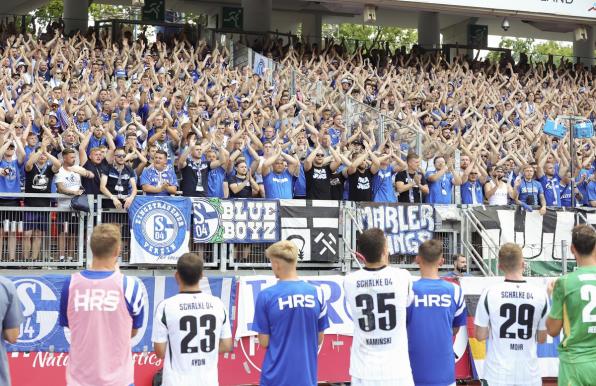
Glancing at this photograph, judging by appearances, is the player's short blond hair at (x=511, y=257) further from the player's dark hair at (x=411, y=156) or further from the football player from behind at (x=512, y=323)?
the player's dark hair at (x=411, y=156)

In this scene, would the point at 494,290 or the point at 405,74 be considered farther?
the point at 405,74

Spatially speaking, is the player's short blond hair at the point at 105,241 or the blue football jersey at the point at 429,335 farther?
the blue football jersey at the point at 429,335

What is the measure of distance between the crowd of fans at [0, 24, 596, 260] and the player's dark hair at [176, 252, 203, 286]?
6012 mm

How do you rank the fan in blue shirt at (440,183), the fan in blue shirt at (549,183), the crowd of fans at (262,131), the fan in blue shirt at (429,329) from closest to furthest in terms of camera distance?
the fan in blue shirt at (429,329) → the crowd of fans at (262,131) → the fan in blue shirt at (440,183) → the fan in blue shirt at (549,183)

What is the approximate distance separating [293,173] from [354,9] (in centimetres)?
1856

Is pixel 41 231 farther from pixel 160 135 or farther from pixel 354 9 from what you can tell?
pixel 354 9

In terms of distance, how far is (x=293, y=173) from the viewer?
1591 centimetres

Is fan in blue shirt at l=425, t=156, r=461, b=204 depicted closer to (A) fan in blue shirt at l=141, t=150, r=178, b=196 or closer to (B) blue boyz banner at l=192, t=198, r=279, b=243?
(B) blue boyz banner at l=192, t=198, r=279, b=243

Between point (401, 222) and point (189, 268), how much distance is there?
802 centimetres

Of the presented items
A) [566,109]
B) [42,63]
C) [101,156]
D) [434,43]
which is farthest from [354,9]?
[101,156]

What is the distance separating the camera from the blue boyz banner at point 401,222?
15172mm

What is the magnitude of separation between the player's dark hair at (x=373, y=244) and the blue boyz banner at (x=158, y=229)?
6187 mm

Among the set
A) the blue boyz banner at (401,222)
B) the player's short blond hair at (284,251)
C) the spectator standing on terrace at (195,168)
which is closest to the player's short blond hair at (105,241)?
the player's short blond hair at (284,251)

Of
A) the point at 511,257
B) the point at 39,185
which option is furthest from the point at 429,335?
the point at 39,185
